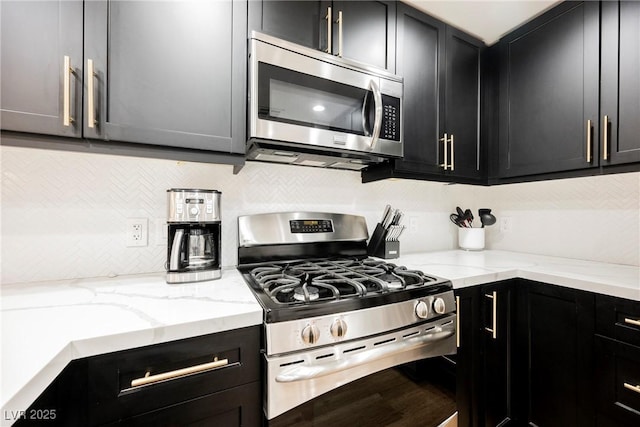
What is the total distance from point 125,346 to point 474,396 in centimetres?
146

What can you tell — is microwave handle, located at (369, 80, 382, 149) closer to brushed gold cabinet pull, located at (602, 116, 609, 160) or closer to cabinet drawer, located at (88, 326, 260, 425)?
cabinet drawer, located at (88, 326, 260, 425)

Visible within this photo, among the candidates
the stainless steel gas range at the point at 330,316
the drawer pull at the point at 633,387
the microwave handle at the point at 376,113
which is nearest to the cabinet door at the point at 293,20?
the microwave handle at the point at 376,113

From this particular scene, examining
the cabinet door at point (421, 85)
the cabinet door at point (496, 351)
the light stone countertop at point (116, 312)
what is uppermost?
the cabinet door at point (421, 85)

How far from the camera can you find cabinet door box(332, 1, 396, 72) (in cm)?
129

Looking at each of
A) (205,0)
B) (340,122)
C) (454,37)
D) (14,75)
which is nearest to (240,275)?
(340,122)

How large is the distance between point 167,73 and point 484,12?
69.3 inches

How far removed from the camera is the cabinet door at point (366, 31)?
129 cm

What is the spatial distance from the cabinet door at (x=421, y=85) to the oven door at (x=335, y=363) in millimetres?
866

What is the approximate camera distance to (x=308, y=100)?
3.89ft

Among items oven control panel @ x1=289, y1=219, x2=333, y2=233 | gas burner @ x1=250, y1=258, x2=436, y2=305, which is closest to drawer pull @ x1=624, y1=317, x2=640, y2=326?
gas burner @ x1=250, y1=258, x2=436, y2=305

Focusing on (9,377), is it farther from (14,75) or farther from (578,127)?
(578,127)

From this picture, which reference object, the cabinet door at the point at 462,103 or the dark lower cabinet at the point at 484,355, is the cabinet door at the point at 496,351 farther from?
the cabinet door at the point at 462,103

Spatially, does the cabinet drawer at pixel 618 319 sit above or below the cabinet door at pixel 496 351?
above

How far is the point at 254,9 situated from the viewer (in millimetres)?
1119
